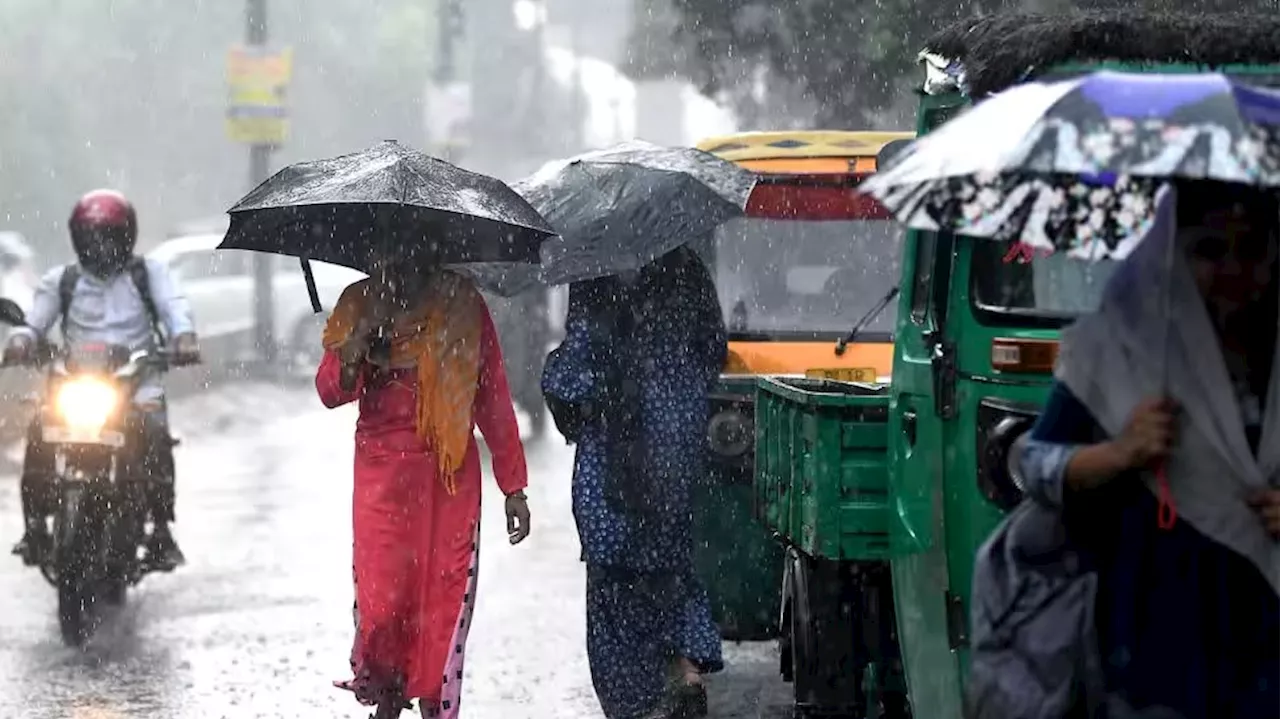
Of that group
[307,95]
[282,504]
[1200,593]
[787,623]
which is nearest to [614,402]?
[787,623]

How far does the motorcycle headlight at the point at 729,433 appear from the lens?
834 cm

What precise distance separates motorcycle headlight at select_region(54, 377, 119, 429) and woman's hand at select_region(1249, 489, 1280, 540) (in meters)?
7.08

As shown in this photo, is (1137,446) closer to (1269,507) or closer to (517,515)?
(1269,507)

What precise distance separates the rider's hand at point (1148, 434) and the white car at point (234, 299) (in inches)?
1058

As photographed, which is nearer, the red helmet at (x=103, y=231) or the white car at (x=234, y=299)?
the red helmet at (x=103, y=231)

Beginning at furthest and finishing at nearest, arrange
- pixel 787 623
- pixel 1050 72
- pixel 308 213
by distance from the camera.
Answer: pixel 787 623
pixel 308 213
pixel 1050 72

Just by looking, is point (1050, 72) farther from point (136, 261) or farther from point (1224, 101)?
point (136, 261)

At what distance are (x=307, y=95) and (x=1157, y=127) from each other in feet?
192

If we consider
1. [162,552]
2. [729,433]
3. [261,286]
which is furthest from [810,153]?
[261,286]

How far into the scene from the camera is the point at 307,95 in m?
61.0

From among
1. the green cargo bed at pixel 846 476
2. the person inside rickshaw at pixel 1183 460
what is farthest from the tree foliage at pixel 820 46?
the person inside rickshaw at pixel 1183 460

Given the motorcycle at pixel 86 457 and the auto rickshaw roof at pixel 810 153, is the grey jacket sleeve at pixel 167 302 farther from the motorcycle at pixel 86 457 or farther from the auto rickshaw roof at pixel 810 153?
the auto rickshaw roof at pixel 810 153

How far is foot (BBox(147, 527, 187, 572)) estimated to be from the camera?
412 inches

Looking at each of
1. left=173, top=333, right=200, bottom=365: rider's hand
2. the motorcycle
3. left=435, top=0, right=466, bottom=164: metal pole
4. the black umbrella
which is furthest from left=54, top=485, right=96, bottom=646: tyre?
left=435, top=0, right=466, bottom=164: metal pole
